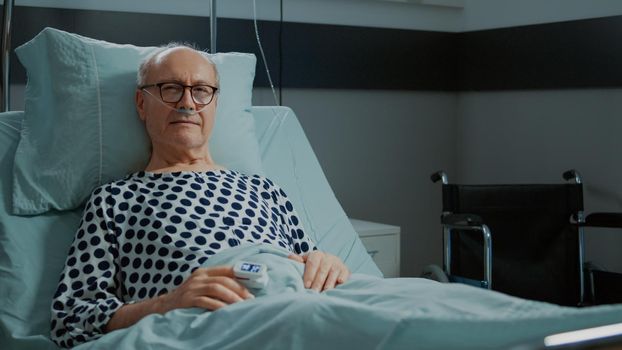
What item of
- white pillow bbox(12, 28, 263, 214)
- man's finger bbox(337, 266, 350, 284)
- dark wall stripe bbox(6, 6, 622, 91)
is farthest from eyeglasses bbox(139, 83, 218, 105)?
dark wall stripe bbox(6, 6, 622, 91)

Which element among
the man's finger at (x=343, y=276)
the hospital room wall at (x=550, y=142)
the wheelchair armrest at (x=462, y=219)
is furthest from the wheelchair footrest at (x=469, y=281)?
the man's finger at (x=343, y=276)

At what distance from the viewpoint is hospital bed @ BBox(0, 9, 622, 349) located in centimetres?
127

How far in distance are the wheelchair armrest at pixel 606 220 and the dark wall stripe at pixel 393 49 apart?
64 centimetres

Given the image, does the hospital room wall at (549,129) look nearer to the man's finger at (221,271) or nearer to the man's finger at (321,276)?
the man's finger at (321,276)

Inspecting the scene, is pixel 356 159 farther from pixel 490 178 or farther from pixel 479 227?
pixel 479 227

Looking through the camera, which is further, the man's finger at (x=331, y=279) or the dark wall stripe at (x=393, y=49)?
the dark wall stripe at (x=393, y=49)

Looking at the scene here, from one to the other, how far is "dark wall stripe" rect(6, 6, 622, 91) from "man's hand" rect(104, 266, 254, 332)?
4.77 ft

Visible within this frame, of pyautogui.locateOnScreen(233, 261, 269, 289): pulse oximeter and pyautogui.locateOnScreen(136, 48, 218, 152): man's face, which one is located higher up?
pyautogui.locateOnScreen(136, 48, 218, 152): man's face

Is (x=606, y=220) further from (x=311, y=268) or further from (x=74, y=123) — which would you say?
(x=74, y=123)

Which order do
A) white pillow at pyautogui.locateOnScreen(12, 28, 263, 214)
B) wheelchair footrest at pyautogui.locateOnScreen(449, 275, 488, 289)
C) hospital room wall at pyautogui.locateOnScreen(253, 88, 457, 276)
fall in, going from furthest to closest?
1. hospital room wall at pyautogui.locateOnScreen(253, 88, 457, 276)
2. wheelchair footrest at pyautogui.locateOnScreen(449, 275, 488, 289)
3. white pillow at pyautogui.locateOnScreen(12, 28, 263, 214)

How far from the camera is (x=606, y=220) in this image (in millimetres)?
2947

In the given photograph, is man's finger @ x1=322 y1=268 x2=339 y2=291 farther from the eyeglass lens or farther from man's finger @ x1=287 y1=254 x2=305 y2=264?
the eyeglass lens

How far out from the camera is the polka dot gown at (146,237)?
1.90 meters

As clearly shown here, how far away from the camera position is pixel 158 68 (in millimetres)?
2203
